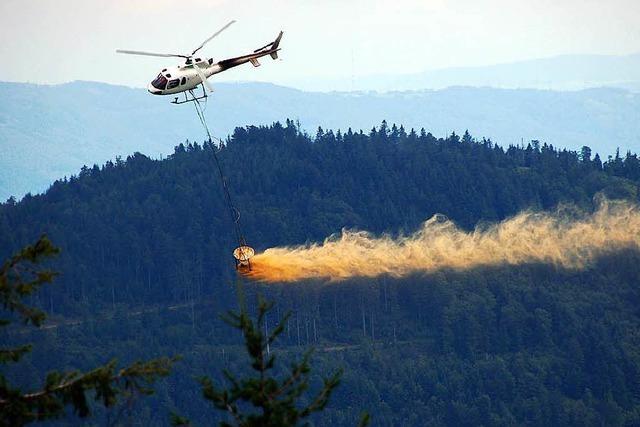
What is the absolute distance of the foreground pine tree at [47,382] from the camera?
3086cm

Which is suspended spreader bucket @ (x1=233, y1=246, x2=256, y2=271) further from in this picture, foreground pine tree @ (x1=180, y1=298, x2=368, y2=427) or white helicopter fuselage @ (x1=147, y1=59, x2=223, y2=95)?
foreground pine tree @ (x1=180, y1=298, x2=368, y2=427)

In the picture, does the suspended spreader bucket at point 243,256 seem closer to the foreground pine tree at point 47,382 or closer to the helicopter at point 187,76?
the helicopter at point 187,76

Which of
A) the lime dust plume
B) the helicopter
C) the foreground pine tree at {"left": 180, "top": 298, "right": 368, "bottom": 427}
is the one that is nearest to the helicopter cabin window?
the helicopter

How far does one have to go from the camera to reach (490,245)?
547 ft

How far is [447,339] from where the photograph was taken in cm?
19938

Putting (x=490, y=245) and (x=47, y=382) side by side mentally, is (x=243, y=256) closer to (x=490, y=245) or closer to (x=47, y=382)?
(x=47, y=382)

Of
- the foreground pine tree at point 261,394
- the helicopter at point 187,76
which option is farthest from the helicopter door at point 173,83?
the foreground pine tree at point 261,394

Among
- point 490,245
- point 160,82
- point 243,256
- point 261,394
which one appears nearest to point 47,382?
point 261,394

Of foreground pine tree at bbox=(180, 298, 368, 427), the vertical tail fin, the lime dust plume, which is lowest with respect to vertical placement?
foreground pine tree at bbox=(180, 298, 368, 427)

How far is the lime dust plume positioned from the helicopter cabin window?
4627 cm

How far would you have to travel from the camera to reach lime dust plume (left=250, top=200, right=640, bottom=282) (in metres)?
131

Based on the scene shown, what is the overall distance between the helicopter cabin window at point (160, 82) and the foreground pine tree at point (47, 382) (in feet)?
108

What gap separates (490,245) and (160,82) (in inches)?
4153

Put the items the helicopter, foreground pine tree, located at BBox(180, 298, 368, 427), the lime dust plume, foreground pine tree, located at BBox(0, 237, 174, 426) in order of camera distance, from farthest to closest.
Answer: the lime dust plume → the helicopter → foreground pine tree, located at BBox(180, 298, 368, 427) → foreground pine tree, located at BBox(0, 237, 174, 426)
